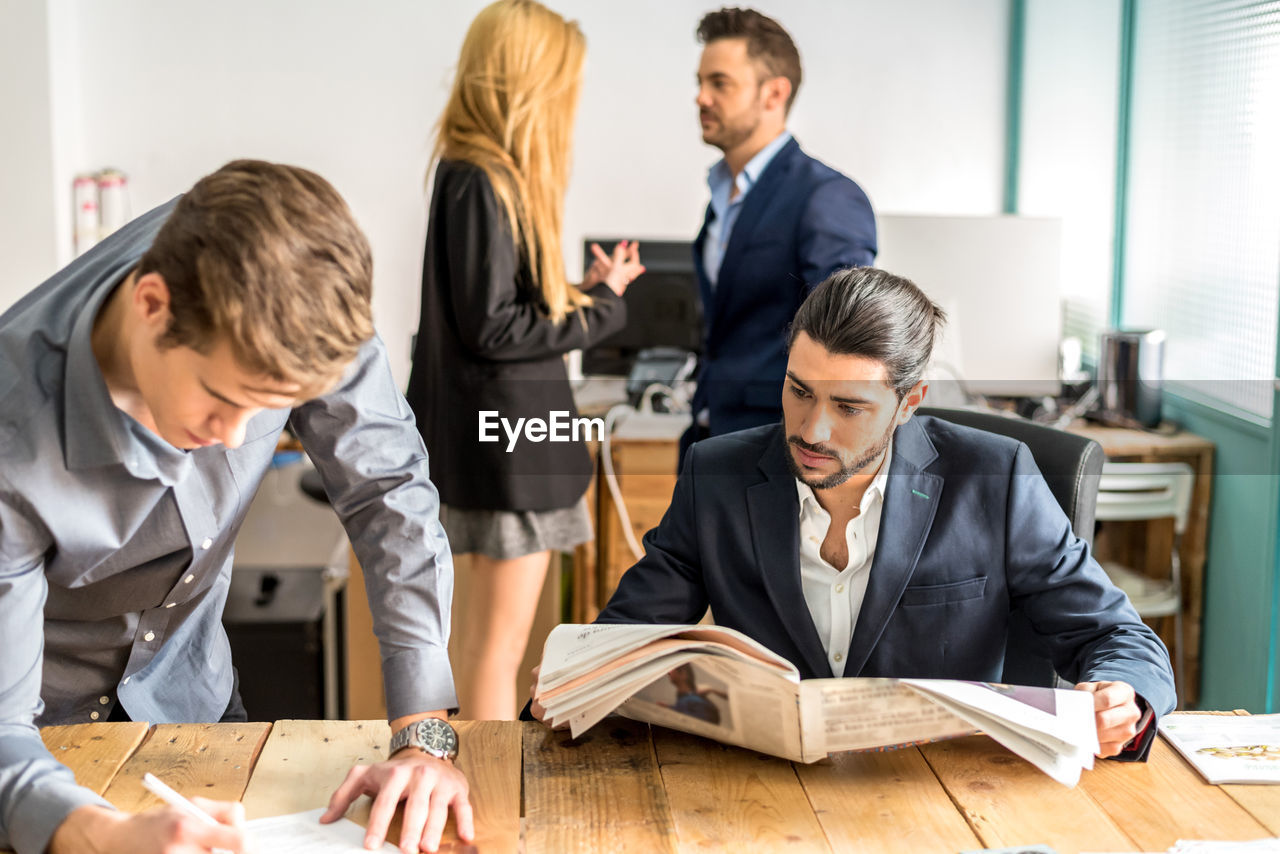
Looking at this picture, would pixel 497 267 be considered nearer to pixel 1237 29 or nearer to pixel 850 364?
pixel 850 364

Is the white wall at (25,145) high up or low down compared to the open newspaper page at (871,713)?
up

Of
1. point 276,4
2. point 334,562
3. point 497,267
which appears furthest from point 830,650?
point 276,4

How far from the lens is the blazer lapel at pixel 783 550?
1.33m

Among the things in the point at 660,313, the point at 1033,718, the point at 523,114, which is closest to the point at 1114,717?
the point at 1033,718

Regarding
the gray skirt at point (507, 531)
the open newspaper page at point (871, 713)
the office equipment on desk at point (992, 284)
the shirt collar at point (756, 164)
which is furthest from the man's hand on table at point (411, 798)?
the office equipment on desk at point (992, 284)

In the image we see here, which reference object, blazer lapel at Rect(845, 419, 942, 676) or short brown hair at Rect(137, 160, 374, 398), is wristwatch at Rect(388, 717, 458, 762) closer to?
short brown hair at Rect(137, 160, 374, 398)

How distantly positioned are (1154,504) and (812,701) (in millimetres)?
1723

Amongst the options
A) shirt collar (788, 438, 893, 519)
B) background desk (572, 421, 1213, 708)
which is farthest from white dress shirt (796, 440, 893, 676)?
background desk (572, 421, 1213, 708)

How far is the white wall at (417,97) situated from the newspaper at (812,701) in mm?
2691

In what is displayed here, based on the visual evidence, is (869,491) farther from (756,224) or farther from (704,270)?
(704,270)

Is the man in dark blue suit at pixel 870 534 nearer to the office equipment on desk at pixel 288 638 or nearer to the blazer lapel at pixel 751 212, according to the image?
the blazer lapel at pixel 751 212

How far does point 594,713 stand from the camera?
3.55ft

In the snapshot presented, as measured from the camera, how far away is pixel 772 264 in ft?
6.56

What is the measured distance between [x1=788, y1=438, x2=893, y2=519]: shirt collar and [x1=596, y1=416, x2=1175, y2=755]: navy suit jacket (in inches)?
0.5
